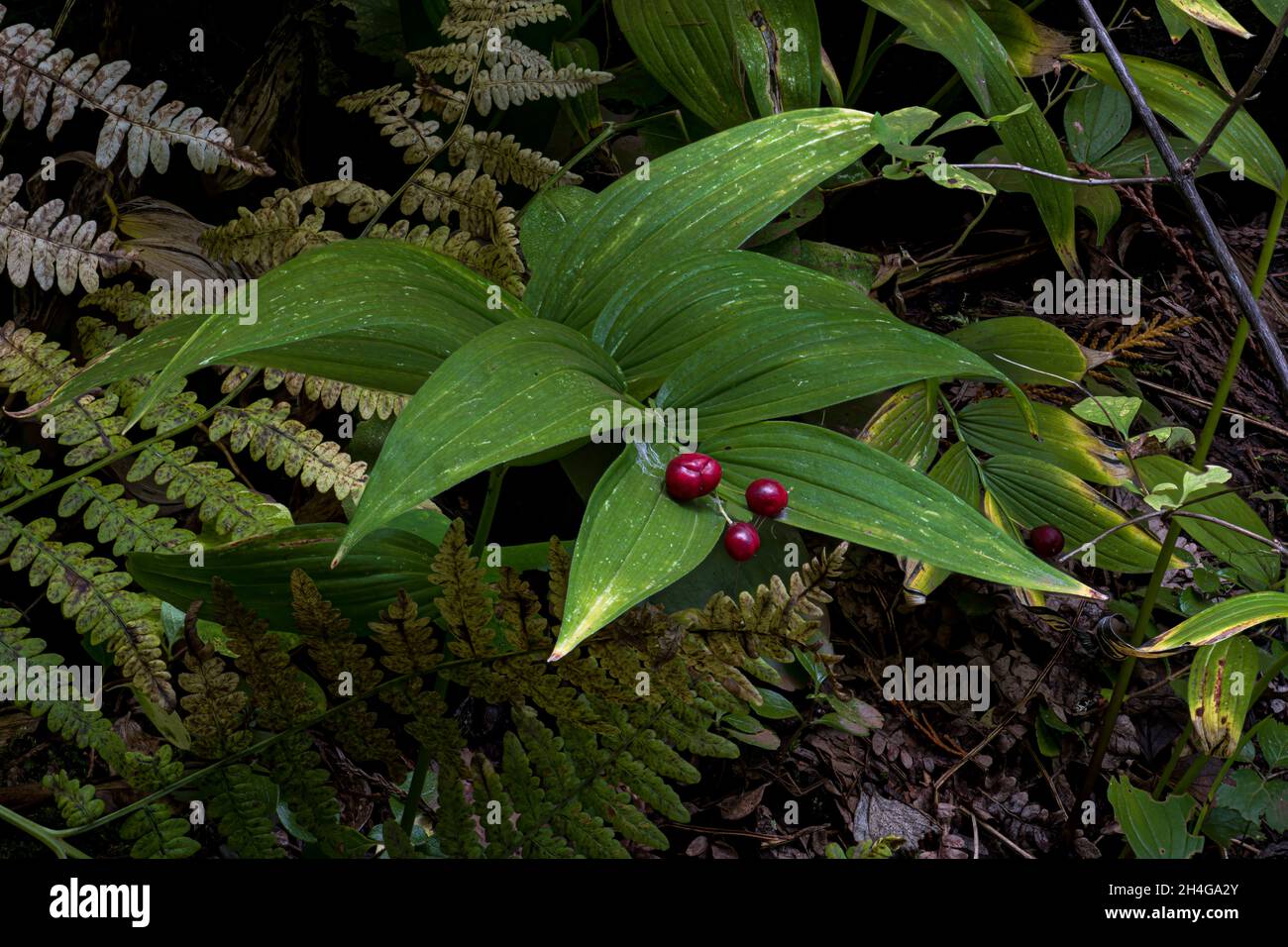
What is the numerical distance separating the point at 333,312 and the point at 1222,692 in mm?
1386

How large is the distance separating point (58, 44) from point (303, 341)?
137cm

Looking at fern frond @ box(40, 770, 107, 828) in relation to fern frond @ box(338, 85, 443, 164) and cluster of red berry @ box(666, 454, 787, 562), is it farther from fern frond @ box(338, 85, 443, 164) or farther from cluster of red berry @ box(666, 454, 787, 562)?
fern frond @ box(338, 85, 443, 164)

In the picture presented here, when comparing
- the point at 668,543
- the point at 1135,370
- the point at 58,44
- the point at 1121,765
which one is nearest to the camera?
the point at 668,543

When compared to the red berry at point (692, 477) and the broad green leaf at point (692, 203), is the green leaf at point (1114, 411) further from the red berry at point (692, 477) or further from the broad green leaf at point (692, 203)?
the red berry at point (692, 477)

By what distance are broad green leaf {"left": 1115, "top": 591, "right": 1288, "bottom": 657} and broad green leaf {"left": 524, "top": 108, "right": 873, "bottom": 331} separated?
31.0 inches

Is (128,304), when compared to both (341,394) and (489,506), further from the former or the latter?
(489,506)

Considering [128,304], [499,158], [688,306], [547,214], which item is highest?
[499,158]

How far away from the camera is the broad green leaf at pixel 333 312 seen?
1093 mm

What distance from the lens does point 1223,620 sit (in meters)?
1.33

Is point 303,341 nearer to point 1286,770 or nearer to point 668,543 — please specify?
point 668,543

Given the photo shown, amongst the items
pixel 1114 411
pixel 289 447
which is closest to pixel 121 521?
pixel 289 447

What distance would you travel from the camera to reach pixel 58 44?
2125 millimetres

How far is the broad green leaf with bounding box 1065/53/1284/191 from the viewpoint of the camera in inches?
70.1
